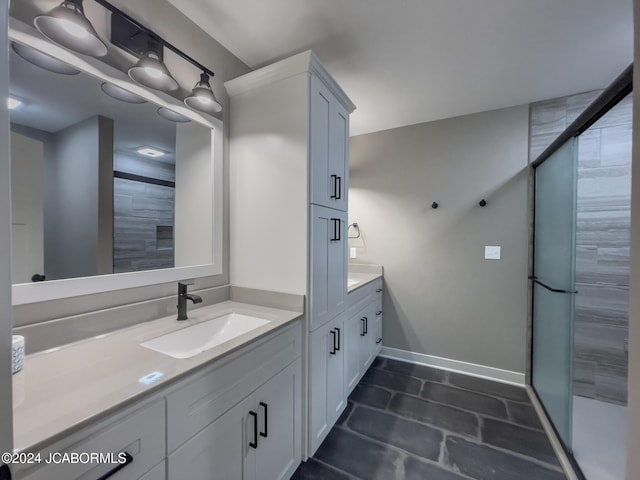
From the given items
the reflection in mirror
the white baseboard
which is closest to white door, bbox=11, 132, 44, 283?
the reflection in mirror

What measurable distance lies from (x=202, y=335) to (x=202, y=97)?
1288mm

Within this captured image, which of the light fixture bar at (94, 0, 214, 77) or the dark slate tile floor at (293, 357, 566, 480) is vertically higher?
the light fixture bar at (94, 0, 214, 77)

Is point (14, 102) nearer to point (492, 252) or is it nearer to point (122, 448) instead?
point (122, 448)

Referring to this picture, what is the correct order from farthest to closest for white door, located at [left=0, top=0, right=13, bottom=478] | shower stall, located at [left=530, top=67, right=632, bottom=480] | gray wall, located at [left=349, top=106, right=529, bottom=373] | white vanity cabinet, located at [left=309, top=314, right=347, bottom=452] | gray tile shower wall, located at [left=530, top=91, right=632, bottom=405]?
gray wall, located at [left=349, top=106, right=529, bottom=373] < gray tile shower wall, located at [left=530, top=91, right=632, bottom=405] < shower stall, located at [left=530, top=67, right=632, bottom=480] < white vanity cabinet, located at [left=309, top=314, right=347, bottom=452] < white door, located at [left=0, top=0, right=13, bottom=478]

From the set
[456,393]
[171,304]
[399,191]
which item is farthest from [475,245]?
[171,304]

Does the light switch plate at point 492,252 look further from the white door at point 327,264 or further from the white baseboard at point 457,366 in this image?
the white door at point 327,264

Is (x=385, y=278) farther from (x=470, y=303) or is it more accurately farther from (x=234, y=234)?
(x=234, y=234)

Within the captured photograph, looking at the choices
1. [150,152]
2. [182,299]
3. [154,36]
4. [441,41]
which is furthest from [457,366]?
[154,36]

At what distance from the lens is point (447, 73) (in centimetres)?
A: 196

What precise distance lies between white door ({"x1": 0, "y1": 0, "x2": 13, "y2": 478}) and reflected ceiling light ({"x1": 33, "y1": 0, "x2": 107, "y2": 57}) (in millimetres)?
859

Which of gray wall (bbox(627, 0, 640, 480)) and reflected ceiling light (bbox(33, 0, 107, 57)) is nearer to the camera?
gray wall (bbox(627, 0, 640, 480))

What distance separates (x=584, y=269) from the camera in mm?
2178

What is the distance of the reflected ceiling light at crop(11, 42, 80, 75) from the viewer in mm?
957

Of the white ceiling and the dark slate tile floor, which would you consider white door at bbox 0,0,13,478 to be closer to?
the white ceiling
